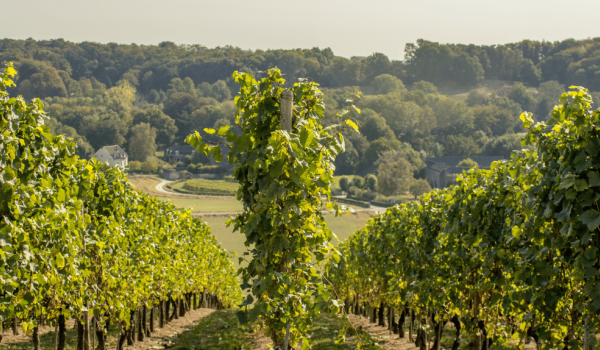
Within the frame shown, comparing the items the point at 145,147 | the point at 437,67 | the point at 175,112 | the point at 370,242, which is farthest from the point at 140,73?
the point at 370,242

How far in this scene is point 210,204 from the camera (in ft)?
197

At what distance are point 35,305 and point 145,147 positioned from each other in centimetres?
9713

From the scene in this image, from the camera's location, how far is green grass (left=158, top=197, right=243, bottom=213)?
5509 cm

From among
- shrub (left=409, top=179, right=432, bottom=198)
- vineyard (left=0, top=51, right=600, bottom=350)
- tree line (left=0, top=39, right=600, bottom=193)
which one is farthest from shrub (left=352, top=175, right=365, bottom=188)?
vineyard (left=0, top=51, right=600, bottom=350)

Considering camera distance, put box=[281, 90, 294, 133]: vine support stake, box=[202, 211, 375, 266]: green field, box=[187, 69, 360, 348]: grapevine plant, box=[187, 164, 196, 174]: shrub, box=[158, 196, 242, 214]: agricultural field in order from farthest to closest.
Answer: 1. box=[187, 164, 196, 174]: shrub
2. box=[158, 196, 242, 214]: agricultural field
3. box=[202, 211, 375, 266]: green field
4. box=[281, 90, 294, 133]: vine support stake
5. box=[187, 69, 360, 348]: grapevine plant

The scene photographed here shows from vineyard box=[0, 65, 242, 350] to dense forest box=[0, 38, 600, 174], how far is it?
7976 cm

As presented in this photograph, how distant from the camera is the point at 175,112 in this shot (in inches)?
4692

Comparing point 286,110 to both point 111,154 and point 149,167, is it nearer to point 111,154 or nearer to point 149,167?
point 149,167

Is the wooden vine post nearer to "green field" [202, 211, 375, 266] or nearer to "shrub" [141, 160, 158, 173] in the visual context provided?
"green field" [202, 211, 375, 266]

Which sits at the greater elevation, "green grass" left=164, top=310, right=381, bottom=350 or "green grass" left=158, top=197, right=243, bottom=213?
"green grass" left=164, top=310, right=381, bottom=350

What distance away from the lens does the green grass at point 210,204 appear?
5509cm

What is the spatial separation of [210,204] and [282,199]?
5766 cm

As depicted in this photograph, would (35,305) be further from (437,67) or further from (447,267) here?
(437,67)

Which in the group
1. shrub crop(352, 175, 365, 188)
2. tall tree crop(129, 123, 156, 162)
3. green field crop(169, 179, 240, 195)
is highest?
tall tree crop(129, 123, 156, 162)
